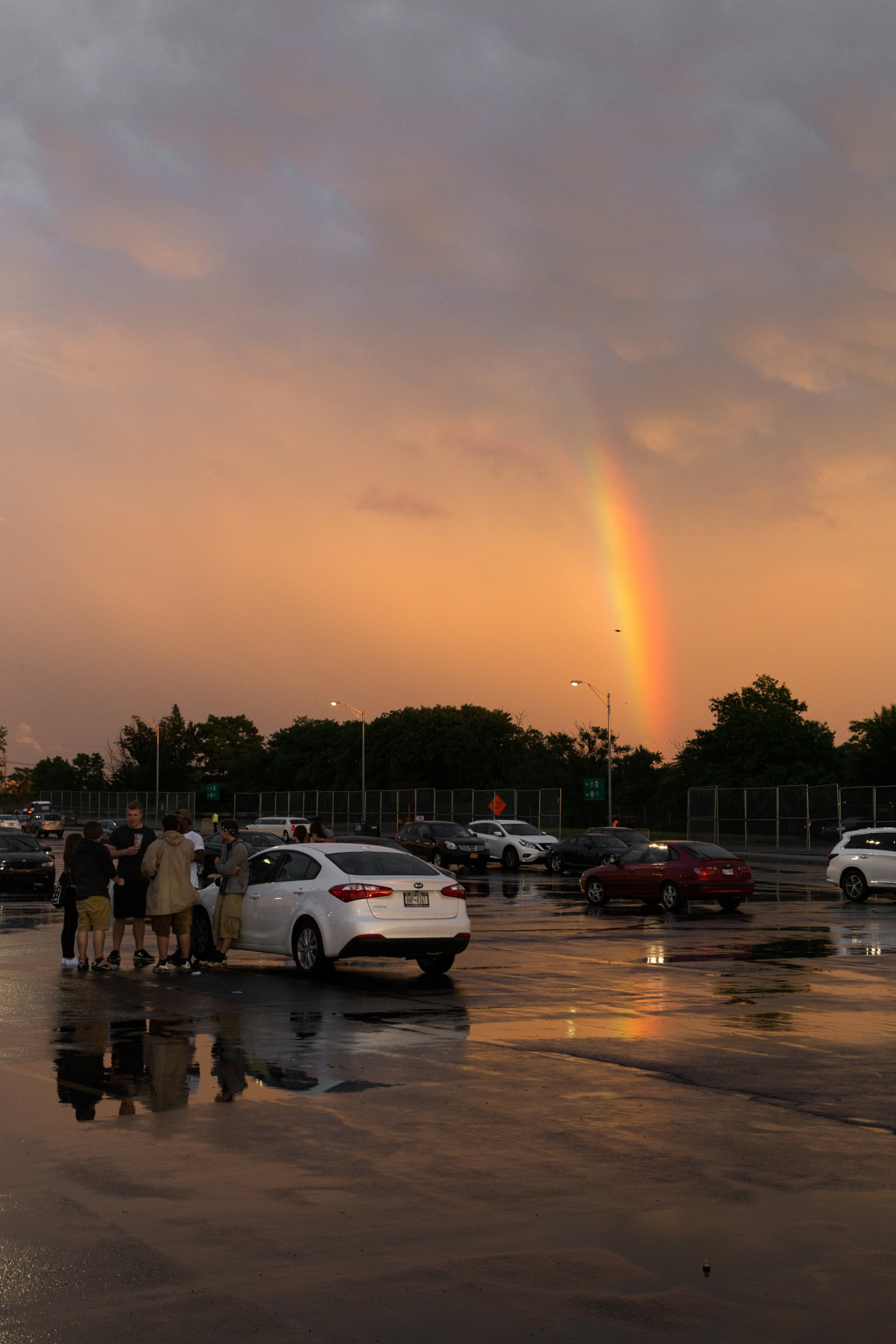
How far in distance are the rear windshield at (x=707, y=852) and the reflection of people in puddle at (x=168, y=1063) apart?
702 inches

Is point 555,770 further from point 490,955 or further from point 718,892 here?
point 490,955

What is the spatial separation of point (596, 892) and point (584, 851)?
11967 mm

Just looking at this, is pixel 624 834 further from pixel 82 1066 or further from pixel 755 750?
pixel 755 750

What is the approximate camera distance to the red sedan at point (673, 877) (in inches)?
1118

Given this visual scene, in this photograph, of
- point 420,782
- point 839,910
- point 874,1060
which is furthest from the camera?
point 420,782

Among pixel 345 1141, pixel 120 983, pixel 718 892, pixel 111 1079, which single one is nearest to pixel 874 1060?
pixel 345 1141

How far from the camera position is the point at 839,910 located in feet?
92.7

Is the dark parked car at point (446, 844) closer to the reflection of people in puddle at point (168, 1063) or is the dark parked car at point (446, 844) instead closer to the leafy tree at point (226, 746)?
the reflection of people in puddle at point (168, 1063)

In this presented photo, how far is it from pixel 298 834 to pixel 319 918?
1347 cm

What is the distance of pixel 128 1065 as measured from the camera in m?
10.5

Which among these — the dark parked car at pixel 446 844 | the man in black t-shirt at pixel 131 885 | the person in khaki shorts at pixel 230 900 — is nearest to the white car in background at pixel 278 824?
the dark parked car at pixel 446 844

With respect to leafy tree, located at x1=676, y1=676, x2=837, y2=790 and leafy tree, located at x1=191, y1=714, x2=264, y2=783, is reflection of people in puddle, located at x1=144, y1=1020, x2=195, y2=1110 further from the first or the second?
leafy tree, located at x1=191, y1=714, x2=264, y2=783

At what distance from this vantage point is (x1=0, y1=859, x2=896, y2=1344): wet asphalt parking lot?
5.34 meters

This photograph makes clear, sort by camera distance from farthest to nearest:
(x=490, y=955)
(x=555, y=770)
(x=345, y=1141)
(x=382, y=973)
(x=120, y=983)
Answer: (x=555, y=770), (x=490, y=955), (x=382, y=973), (x=120, y=983), (x=345, y=1141)
